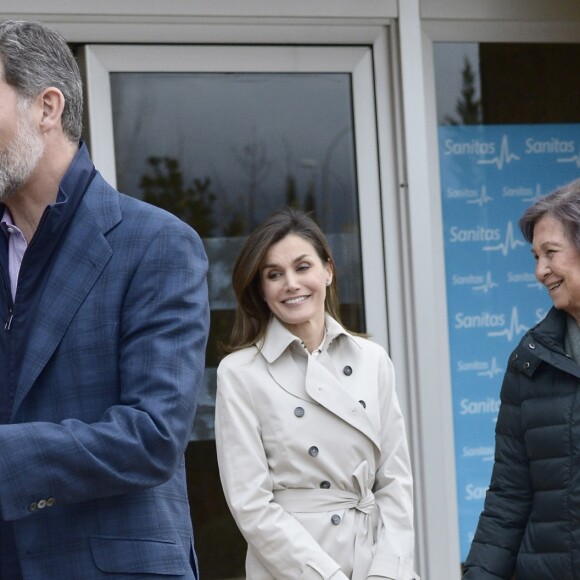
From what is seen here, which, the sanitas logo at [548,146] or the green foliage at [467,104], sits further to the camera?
the sanitas logo at [548,146]

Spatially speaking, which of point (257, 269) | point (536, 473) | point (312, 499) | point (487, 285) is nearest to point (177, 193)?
point (257, 269)

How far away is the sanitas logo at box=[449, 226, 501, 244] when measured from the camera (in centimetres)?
554

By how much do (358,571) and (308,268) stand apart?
993 millimetres

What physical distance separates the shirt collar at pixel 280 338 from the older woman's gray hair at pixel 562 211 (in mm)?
695

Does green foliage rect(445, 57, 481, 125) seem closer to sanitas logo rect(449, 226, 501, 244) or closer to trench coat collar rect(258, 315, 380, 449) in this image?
sanitas logo rect(449, 226, 501, 244)

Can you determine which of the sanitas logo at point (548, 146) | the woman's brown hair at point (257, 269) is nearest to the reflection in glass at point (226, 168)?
the sanitas logo at point (548, 146)

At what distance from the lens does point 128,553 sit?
2.23 meters

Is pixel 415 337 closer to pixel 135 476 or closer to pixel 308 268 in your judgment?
pixel 308 268

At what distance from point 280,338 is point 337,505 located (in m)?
0.57

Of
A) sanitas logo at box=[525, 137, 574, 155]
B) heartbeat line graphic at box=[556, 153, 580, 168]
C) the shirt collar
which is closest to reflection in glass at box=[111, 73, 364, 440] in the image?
sanitas logo at box=[525, 137, 574, 155]

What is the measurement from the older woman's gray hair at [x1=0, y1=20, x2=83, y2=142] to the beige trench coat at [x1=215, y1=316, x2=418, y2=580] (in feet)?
4.95

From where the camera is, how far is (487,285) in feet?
18.3

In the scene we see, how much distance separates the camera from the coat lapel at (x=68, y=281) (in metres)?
2.22

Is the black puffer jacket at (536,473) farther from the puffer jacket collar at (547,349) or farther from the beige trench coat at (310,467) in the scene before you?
the beige trench coat at (310,467)
